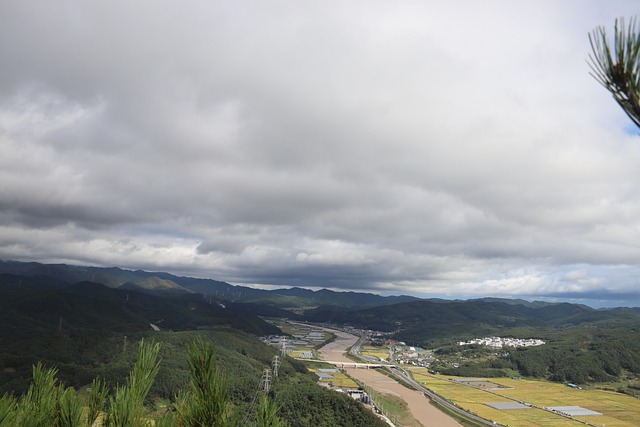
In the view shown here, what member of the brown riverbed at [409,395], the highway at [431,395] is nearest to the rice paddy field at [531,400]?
the highway at [431,395]

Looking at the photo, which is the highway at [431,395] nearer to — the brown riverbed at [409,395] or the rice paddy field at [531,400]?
the rice paddy field at [531,400]

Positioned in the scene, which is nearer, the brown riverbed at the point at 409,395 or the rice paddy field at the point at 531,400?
the brown riverbed at the point at 409,395

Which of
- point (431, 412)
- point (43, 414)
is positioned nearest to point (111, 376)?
point (431, 412)

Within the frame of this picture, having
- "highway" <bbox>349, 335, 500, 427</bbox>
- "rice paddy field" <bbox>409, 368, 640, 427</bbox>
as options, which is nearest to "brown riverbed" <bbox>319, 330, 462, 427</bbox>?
"highway" <bbox>349, 335, 500, 427</bbox>

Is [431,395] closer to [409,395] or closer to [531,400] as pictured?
[409,395]

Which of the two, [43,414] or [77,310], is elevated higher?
[43,414]

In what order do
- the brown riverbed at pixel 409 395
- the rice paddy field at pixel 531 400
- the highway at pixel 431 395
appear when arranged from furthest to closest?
the rice paddy field at pixel 531 400, the highway at pixel 431 395, the brown riverbed at pixel 409 395

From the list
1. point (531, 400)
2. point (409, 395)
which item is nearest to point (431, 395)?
point (409, 395)

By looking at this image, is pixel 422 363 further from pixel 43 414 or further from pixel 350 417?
pixel 43 414
